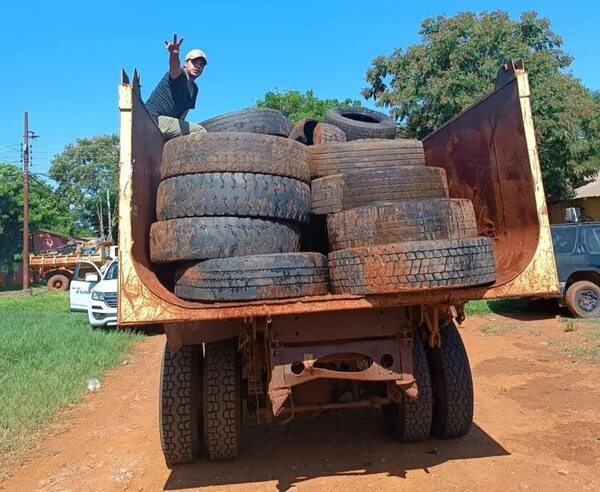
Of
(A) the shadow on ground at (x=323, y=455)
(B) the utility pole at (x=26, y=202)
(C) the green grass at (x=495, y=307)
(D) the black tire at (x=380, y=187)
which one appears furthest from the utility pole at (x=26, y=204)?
(D) the black tire at (x=380, y=187)

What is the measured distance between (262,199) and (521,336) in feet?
24.6

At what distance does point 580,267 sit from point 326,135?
773 cm

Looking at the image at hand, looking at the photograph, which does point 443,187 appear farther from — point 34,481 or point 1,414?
point 1,414

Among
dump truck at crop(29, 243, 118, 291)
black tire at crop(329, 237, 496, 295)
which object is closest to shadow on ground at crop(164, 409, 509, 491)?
black tire at crop(329, 237, 496, 295)

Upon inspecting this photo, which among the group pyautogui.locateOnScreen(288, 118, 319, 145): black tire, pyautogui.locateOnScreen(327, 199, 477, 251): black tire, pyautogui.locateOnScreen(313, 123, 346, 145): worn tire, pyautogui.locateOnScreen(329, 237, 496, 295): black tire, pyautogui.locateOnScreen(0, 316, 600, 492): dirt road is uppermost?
pyautogui.locateOnScreen(288, 118, 319, 145): black tire

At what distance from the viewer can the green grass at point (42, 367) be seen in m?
5.39

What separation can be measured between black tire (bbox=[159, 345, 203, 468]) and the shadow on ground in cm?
17

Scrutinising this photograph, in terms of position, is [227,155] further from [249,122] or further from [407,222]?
[249,122]

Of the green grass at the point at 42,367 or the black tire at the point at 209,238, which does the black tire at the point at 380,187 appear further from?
the green grass at the point at 42,367

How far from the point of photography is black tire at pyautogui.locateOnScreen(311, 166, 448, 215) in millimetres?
3682

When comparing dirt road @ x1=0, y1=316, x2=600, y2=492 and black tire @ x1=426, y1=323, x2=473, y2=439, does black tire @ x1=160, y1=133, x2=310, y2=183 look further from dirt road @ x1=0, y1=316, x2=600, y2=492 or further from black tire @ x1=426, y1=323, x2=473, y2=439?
dirt road @ x1=0, y1=316, x2=600, y2=492

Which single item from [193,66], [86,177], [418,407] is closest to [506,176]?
[418,407]

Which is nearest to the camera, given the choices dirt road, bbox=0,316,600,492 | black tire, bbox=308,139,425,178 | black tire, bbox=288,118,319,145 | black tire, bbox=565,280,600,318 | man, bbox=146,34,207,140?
dirt road, bbox=0,316,600,492

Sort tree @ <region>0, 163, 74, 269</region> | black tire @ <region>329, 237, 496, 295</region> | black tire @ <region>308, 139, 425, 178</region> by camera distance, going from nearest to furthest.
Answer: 1. black tire @ <region>329, 237, 496, 295</region>
2. black tire @ <region>308, 139, 425, 178</region>
3. tree @ <region>0, 163, 74, 269</region>
